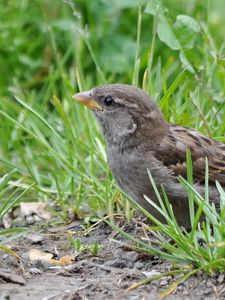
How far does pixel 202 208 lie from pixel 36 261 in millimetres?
1058

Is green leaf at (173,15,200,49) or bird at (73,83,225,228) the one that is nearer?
bird at (73,83,225,228)

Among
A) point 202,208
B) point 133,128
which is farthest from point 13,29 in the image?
point 202,208

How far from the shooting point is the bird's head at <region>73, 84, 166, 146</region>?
17.7 feet

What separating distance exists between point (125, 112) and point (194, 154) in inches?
19.1

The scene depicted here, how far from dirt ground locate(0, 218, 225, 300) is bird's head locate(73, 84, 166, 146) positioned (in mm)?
528

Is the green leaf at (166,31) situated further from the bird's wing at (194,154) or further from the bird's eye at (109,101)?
the bird's wing at (194,154)

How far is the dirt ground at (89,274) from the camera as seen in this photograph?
4266 mm

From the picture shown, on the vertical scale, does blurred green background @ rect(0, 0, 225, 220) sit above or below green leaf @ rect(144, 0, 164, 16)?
below

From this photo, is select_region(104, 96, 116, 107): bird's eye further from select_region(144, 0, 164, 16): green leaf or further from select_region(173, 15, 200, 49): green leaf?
select_region(173, 15, 200, 49): green leaf

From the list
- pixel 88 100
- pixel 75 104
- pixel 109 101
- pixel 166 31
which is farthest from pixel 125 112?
pixel 75 104

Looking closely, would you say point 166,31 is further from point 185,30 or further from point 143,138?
point 143,138

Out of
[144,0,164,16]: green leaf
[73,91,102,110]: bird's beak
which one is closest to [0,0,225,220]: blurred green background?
[144,0,164,16]: green leaf

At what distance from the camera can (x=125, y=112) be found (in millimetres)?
5461

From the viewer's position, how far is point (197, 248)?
430cm
